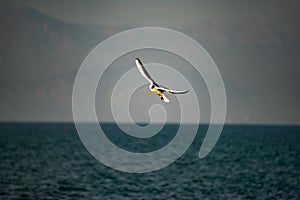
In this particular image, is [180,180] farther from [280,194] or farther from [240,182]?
[280,194]

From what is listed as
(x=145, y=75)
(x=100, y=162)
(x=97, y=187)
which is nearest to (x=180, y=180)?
(x=97, y=187)

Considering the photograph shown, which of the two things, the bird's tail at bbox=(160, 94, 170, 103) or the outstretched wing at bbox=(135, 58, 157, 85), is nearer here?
the bird's tail at bbox=(160, 94, 170, 103)

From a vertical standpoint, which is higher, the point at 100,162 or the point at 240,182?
the point at 100,162

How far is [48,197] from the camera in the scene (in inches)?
2322

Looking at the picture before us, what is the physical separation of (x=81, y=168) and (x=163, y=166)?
15.5m

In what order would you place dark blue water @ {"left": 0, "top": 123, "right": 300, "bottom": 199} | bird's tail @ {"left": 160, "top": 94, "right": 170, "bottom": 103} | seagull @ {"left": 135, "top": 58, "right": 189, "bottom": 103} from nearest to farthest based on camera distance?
bird's tail @ {"left": 160, "top": 94, "right": 170, "bottom": 103}
seagull @ {"left": 135, "top": 58, "right": 189, "bottom": 103}
dark blue water @ {"left": 0, "top": 123, "right": 300, "bottom": 199}

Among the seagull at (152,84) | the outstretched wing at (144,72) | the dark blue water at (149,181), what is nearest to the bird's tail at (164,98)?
the seagull at (152,84)

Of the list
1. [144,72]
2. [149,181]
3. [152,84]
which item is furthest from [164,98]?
[149,181]

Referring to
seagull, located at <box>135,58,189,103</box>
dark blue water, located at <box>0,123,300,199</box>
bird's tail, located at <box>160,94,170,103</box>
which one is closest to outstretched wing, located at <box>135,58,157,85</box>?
seagull, located at <box>135,58,189,103</box>

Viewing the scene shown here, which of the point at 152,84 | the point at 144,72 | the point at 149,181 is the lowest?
the point at 152,84

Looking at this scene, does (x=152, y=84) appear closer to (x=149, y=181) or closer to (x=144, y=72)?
(x=144, y=72)

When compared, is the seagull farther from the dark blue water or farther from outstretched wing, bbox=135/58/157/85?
the dark blue water

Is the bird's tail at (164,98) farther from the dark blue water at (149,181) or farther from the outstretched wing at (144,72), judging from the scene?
the dark blue water at (149,181)

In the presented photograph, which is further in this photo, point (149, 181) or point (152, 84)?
point (149, 181)
